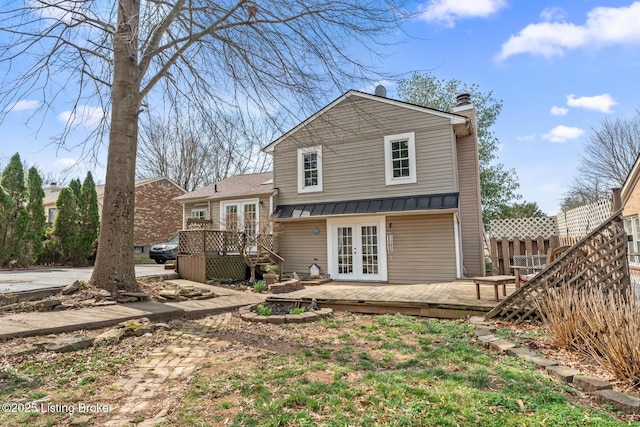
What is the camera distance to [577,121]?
2342 cm

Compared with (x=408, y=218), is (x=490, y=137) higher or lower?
higher

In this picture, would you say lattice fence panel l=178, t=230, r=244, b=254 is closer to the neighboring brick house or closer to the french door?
the french door

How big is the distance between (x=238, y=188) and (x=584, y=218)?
12.9 meters

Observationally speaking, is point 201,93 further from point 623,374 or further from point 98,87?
point 623,374

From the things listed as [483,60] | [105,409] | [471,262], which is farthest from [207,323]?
[471,262]

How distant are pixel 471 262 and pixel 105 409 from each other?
11.2m

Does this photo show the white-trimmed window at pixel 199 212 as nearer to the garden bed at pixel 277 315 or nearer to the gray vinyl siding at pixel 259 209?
the gray vinyl siding at pixel 259 209

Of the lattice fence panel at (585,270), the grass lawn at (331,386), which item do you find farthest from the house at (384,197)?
the grass lawn at (331,386)

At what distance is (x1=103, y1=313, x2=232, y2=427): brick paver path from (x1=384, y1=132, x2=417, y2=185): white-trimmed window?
25.3 feet

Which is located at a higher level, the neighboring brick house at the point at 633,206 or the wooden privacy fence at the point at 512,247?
the neighboring brick house at the point at 633,206

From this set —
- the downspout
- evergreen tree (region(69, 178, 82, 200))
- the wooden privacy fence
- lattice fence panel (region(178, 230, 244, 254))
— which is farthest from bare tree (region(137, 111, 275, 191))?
evergreen tree (region(69, 178, 82, 200))

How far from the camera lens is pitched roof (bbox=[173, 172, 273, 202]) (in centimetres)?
1399

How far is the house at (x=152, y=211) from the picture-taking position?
21.4 m

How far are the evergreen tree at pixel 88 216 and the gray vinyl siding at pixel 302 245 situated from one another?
9.68 m
